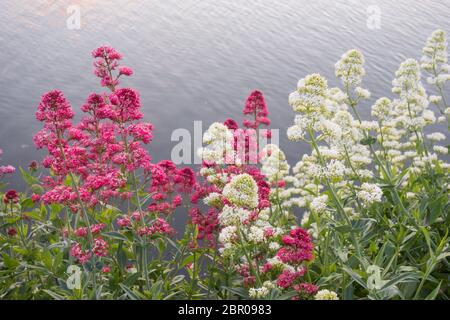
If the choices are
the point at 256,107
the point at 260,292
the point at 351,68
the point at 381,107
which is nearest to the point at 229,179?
the point at 260,292

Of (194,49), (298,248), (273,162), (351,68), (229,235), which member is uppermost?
(194,49)

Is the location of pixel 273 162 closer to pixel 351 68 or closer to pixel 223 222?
pixel 351 68

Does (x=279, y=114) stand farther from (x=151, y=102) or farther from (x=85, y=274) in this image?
(x=85, y=274)

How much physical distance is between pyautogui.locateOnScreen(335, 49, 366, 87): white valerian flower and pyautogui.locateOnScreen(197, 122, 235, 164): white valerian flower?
161 cm

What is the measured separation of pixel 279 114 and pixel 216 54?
164 inches

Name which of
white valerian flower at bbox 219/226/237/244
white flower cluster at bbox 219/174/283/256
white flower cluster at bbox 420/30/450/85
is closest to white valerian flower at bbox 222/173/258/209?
white flower cluster at bbox 219/174/283/256

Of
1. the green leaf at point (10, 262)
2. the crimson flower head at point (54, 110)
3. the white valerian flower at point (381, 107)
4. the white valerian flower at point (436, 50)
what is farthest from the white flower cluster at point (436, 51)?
the green leaf at point (10, 262)

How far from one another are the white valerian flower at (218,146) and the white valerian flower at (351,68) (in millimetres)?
1606

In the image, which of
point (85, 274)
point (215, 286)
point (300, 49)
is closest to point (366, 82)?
point (300, 49)

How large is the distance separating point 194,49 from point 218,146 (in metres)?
11.8

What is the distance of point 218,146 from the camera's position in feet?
15.9

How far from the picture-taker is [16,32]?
1591 centimetres

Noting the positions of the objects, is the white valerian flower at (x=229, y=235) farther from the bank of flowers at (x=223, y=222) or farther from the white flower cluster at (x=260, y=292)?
the white flower cluster at (x=260, y=292)

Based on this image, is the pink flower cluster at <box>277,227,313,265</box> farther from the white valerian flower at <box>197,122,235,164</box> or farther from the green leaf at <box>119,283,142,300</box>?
the green leaf at <box>119,283,142,300</box>
